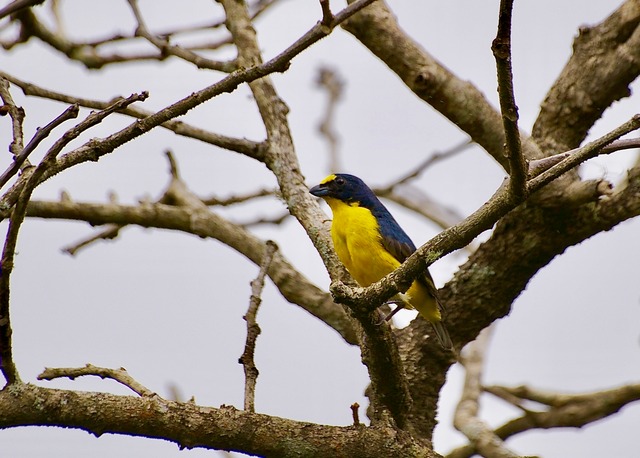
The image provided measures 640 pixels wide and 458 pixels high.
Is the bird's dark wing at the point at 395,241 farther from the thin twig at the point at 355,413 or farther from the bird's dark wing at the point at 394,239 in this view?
the thin twig at the point at 355,413

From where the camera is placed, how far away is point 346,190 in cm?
627

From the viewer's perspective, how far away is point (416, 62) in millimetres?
5059

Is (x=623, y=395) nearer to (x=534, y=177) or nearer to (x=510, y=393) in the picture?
(x=510, y=393)

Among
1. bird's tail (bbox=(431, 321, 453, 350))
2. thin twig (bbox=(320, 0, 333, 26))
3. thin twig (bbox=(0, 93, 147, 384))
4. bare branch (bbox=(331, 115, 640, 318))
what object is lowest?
thin twig (bbox=(0, 93, 147, 384))

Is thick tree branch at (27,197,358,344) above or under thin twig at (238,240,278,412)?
above

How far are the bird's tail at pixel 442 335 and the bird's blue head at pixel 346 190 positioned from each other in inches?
53.5

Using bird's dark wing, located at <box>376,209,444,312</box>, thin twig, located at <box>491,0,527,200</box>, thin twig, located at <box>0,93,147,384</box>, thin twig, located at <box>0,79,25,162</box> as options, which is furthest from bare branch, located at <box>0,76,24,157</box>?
bird's dark wing, located at <box>376,209,444,312</box>

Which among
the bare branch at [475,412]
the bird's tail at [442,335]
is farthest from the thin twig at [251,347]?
the bare branch at [475,412]

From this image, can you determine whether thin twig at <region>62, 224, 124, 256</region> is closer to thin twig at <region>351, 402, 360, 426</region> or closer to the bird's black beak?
the bird's black beak

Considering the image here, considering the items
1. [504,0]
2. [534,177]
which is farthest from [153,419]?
[504,0]

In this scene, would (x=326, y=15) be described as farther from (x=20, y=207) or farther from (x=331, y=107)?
(x=331, y=107)

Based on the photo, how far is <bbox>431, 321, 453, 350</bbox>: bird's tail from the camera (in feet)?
16.3

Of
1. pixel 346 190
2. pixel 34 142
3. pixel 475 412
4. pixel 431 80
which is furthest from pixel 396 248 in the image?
pixel 34 142

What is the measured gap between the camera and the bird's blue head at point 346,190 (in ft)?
20.4
